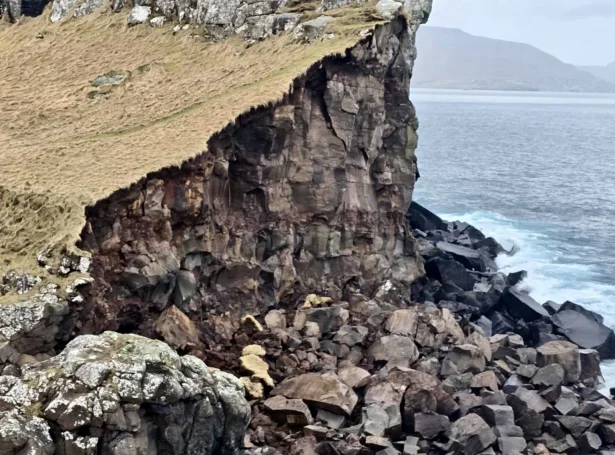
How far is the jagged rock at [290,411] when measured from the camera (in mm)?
30578

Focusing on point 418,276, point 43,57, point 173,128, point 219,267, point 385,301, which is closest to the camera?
point 219,267

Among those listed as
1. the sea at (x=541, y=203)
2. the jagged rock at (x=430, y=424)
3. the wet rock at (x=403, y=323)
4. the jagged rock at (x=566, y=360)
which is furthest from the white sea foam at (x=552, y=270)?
the jagged rock at (x=430, y=424)

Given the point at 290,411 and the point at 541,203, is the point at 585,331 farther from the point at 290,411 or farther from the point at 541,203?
the point at 541,203

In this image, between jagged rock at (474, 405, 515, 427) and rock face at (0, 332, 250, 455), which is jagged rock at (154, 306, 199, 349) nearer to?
rock face at (0, 332, 250, 455)

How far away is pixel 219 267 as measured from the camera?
39188 millimetres

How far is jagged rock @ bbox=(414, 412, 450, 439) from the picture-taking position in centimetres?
3161

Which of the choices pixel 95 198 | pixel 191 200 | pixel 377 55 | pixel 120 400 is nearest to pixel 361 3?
pixel 377 55

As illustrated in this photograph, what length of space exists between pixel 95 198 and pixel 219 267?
8123mm

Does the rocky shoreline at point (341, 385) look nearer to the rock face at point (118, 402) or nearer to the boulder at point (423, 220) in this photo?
the rock face at point (118, 402)

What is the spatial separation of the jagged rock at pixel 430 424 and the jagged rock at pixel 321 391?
2560 millimetres

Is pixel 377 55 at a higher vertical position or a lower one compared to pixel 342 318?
higher

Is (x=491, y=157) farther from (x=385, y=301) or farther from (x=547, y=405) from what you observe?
(x=547, y=405)

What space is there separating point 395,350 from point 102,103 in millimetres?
24386

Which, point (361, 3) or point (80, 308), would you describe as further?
point (361, 3)
